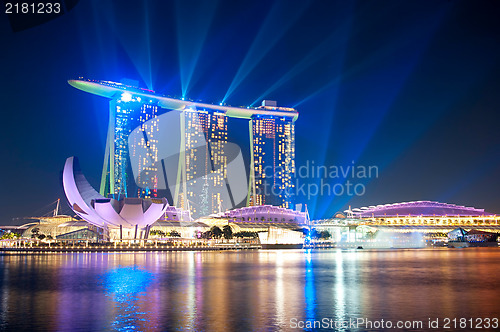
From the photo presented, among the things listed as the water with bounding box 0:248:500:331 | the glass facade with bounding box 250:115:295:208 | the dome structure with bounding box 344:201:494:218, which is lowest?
the water with bounding box 0:248:500:331

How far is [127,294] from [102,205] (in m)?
51.2

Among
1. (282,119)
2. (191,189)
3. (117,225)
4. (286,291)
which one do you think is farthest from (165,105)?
(286,291)

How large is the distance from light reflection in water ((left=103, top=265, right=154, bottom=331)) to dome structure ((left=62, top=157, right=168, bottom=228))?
38703 mm

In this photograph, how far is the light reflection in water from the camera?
1571cm

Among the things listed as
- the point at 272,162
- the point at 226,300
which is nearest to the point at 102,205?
the point at 226,300

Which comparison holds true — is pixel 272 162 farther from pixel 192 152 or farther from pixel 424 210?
pixel 424 210

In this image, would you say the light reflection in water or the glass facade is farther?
the glass facade

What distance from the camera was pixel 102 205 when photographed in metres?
70.8

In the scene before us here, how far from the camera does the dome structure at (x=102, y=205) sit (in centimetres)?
6975

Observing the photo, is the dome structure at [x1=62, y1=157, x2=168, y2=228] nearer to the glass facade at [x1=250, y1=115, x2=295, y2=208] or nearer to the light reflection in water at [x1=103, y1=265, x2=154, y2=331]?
the light reflection in water at [x1=103, y1=265, x2=154, y2=331]

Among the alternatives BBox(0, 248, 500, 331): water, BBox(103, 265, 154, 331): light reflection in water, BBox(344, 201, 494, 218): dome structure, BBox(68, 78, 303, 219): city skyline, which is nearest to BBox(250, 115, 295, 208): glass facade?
BBox(68, 78, 303, 219): city skyline

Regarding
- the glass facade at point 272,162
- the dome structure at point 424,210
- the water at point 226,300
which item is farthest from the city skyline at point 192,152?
the water at point 226,300

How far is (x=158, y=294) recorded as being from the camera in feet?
74.0

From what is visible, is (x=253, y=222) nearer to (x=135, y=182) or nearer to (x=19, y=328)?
(x=135, y=182)
